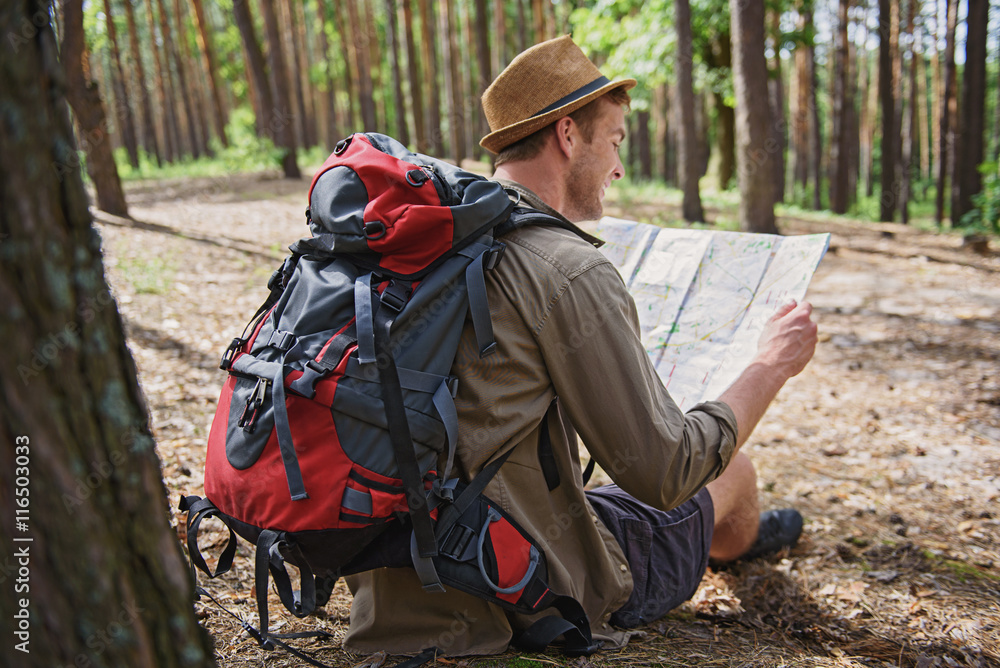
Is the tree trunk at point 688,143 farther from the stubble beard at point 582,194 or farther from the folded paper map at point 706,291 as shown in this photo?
the stubble beard at point 582,194

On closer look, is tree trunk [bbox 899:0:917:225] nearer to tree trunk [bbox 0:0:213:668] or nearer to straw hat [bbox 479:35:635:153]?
straw hat [bbox 479:35:635:153]

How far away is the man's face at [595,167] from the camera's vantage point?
2109 millimetres

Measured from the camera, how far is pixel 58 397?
3.13 ft

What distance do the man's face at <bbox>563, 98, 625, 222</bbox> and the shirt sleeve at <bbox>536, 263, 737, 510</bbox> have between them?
42 cm

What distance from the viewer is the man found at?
5.60ft

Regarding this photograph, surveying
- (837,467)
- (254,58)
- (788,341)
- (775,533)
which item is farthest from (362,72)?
(788,341)

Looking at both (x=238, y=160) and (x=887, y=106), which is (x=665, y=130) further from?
(x=238, y=160)

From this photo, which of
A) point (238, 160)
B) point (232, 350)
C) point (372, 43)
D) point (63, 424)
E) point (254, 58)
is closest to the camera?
point (63, 424)

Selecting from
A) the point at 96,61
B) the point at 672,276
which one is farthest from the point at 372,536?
the point at 96,61

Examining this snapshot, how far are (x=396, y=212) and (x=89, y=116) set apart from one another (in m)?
8.98

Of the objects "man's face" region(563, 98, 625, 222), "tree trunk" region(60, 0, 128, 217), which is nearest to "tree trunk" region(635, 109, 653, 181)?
"tree trunk" region(60, 0, 128, 217)

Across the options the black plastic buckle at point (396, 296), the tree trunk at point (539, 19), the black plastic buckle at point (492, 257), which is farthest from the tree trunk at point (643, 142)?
the black plastic buckle at point (396, 296)

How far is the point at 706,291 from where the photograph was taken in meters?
2.39

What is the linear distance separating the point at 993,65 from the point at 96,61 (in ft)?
167
